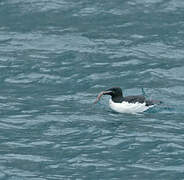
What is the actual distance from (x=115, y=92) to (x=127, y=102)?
50 centimetres

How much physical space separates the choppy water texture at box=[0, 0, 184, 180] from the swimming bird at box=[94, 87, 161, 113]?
0.89 feet

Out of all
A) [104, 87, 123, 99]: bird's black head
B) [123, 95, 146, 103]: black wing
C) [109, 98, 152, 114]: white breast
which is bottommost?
[109, 98, 152, 114]: white breast

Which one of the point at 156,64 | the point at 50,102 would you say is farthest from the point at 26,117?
the point at 156,64

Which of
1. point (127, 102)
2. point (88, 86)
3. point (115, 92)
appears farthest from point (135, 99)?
point (88, 86)

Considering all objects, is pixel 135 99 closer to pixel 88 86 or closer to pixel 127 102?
pixel 127 102

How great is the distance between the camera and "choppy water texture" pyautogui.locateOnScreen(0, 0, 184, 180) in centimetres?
1961

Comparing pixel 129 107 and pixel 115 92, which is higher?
pixel 115 92

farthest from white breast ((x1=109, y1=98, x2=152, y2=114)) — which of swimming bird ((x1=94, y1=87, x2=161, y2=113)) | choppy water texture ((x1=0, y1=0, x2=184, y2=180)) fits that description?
choppy water texture ((x1=0, y1=0, x2=184, y2=180))

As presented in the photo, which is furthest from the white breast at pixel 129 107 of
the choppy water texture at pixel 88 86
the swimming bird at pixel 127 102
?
the choppy water texture at pixel 88 86

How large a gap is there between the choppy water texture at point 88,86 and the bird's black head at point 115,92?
1.79 feet

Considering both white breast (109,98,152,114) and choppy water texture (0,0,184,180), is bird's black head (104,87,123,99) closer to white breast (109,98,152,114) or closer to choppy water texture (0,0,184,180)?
white breast (109,98,152,114)

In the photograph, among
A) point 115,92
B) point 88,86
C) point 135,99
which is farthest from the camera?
point 88,86

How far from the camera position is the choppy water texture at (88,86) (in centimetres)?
1961

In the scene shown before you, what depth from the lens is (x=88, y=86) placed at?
1008 inches
